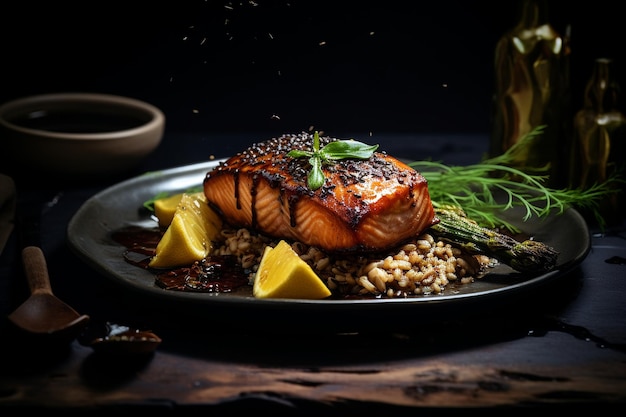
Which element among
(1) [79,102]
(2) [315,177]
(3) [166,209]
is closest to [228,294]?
(2) [315,177]

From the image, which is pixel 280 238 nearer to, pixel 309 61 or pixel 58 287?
pixel 58 287


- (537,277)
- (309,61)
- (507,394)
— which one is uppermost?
(309,61)

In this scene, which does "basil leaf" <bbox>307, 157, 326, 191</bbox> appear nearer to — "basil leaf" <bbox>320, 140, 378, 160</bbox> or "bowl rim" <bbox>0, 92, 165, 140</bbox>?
"basil leaf" <bbox>320, 140, 378, 160</bbox>

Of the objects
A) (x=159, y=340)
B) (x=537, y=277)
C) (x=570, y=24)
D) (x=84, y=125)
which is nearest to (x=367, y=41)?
(x=570, y=24)

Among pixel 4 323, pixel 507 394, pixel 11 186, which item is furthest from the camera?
pixel 11 186

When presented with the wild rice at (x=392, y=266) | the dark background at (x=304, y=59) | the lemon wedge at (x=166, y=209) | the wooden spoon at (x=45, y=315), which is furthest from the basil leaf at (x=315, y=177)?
the dark background at (x=304, y=59)

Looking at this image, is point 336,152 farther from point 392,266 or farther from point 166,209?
point 166,209
